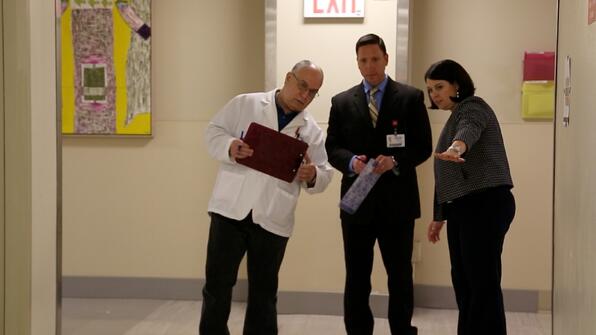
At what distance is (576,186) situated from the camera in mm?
3035

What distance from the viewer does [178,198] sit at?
5.46m

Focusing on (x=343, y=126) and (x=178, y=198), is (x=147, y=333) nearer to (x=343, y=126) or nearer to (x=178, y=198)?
(x=178, y=198)

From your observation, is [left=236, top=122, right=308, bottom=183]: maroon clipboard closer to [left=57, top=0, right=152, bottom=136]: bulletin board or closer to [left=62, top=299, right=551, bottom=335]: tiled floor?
[left=62, top=299, right=551, bottom=335]: tiled floor

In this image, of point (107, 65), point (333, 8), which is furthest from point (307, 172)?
point (107, 65)

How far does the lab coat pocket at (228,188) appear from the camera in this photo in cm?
346

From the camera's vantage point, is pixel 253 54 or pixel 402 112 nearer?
pixel 402 112

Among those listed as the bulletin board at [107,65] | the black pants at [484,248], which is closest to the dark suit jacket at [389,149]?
the black pants at [484,248]

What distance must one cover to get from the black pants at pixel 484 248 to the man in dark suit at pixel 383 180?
0.38 metres

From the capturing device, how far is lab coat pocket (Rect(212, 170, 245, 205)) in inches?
136

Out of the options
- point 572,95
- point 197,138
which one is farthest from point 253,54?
point 572,95

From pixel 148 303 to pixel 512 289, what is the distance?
2.47 m

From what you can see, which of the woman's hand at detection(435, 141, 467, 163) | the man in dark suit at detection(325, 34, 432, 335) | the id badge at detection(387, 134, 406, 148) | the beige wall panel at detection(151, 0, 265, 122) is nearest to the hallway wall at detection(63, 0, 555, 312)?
the beige wall panel at detection(151, 0, 265, 122)

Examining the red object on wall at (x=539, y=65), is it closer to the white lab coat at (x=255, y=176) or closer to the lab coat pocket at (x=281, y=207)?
the white lab coat at (x=255, y=176)

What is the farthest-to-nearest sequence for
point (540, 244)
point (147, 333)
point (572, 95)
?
1. point (540, 244)
2. point (147, 333)
3. point (572, 95)
